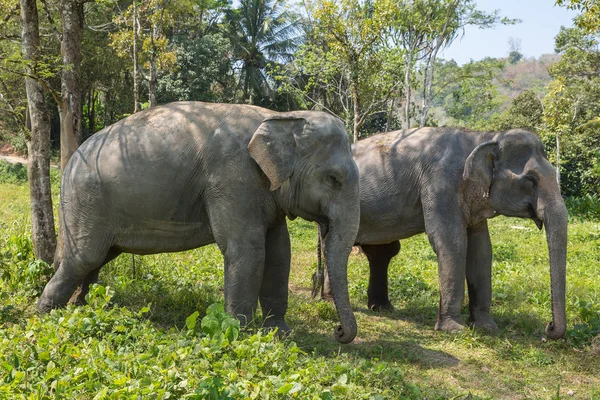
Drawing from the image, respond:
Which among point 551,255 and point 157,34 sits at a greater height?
point 157,34

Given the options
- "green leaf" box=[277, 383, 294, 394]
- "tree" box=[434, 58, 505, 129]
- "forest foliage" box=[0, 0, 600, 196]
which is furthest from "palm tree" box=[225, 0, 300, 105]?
A: "green leaf" box=[277, 383, 294, 394]

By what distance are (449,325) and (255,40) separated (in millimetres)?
28170

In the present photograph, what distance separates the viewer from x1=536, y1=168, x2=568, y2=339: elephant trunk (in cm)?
534

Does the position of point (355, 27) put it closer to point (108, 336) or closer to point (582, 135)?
point (108, 336)

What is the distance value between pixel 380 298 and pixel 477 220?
166 cm

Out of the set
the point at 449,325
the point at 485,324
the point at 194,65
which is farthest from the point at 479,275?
the point at 194,65

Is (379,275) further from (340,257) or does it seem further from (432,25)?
(432,25)

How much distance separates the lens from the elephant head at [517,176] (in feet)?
19.2

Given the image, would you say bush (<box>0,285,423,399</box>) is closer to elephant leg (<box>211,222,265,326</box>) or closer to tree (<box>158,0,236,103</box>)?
elephant leg (<box>211,222,265,326</box>)

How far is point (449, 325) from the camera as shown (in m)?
6.32

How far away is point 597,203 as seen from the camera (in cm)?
1858

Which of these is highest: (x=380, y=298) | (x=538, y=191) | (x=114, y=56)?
(x=114, y=56)

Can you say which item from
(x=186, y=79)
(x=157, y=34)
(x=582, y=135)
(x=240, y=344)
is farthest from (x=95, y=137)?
(x=186, y=79)

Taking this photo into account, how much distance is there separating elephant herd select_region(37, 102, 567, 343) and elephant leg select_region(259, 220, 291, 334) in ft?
0.03
